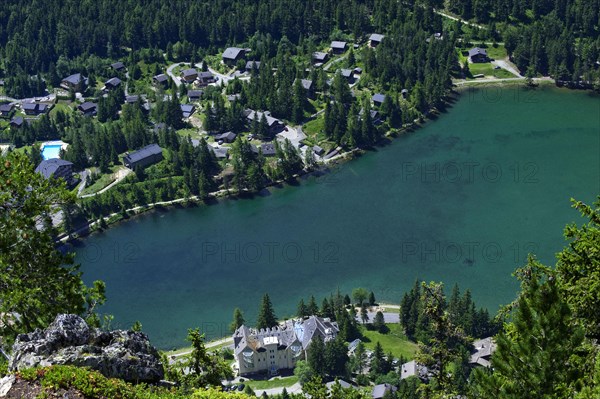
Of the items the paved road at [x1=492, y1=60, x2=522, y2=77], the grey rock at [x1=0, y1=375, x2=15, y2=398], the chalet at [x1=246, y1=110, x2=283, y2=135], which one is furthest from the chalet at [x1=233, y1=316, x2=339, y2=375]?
the paved road at [x1=492, y1=60, x2=522, y2=77]

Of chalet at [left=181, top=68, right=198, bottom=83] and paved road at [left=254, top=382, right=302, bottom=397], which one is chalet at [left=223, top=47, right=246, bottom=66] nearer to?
chalet at [left=181, top=68, right=198, bottom=83]

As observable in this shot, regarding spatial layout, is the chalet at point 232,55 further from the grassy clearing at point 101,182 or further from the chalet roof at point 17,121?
the grassy clearing at point 101,182

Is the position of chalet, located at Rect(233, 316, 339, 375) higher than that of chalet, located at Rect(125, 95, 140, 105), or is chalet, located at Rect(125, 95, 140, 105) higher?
chalet, located at Rect(125, 95, 140, 105)

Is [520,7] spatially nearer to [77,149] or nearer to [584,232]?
[77,149]

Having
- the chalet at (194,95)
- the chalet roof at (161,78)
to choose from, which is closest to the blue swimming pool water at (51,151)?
the chalet at (194,95)

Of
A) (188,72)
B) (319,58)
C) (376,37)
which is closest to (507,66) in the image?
(376,37)

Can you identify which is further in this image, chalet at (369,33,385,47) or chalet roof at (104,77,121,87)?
chalet at (369,33,385,47)

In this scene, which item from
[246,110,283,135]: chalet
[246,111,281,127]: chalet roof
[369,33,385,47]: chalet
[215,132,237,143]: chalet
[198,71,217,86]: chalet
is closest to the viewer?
[215,132,237,143]: chalet
